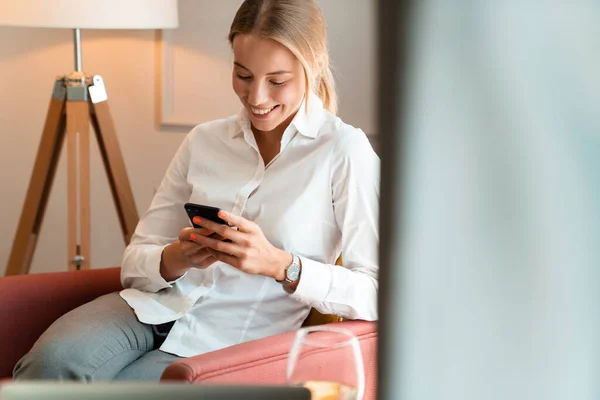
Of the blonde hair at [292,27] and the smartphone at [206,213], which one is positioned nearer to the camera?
the smartphone at [206,213]

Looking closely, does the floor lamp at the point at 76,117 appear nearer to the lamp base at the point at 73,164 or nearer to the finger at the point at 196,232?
the lamp base at the point at 73,164

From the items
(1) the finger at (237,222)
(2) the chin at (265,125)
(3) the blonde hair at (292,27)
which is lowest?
(1) the finger at (237,222)

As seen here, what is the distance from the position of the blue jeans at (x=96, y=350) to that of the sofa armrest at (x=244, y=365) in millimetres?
252

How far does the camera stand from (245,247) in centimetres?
138

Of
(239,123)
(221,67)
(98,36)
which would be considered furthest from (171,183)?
(98,36)

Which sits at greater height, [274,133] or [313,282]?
[274,133]

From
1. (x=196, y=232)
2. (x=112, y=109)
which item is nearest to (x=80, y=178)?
(x=112, y=109)

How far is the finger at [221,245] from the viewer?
1.38 metres

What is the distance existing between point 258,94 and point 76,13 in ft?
2.67

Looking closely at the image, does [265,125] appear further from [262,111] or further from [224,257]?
[224,257]

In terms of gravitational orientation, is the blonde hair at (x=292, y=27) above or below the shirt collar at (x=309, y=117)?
above

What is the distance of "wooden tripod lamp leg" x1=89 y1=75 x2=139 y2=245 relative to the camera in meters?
2.25

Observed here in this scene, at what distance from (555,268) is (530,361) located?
1.7 inches

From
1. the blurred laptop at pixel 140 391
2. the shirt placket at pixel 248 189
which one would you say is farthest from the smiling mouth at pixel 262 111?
the blurred laptop at pixel 140 391
